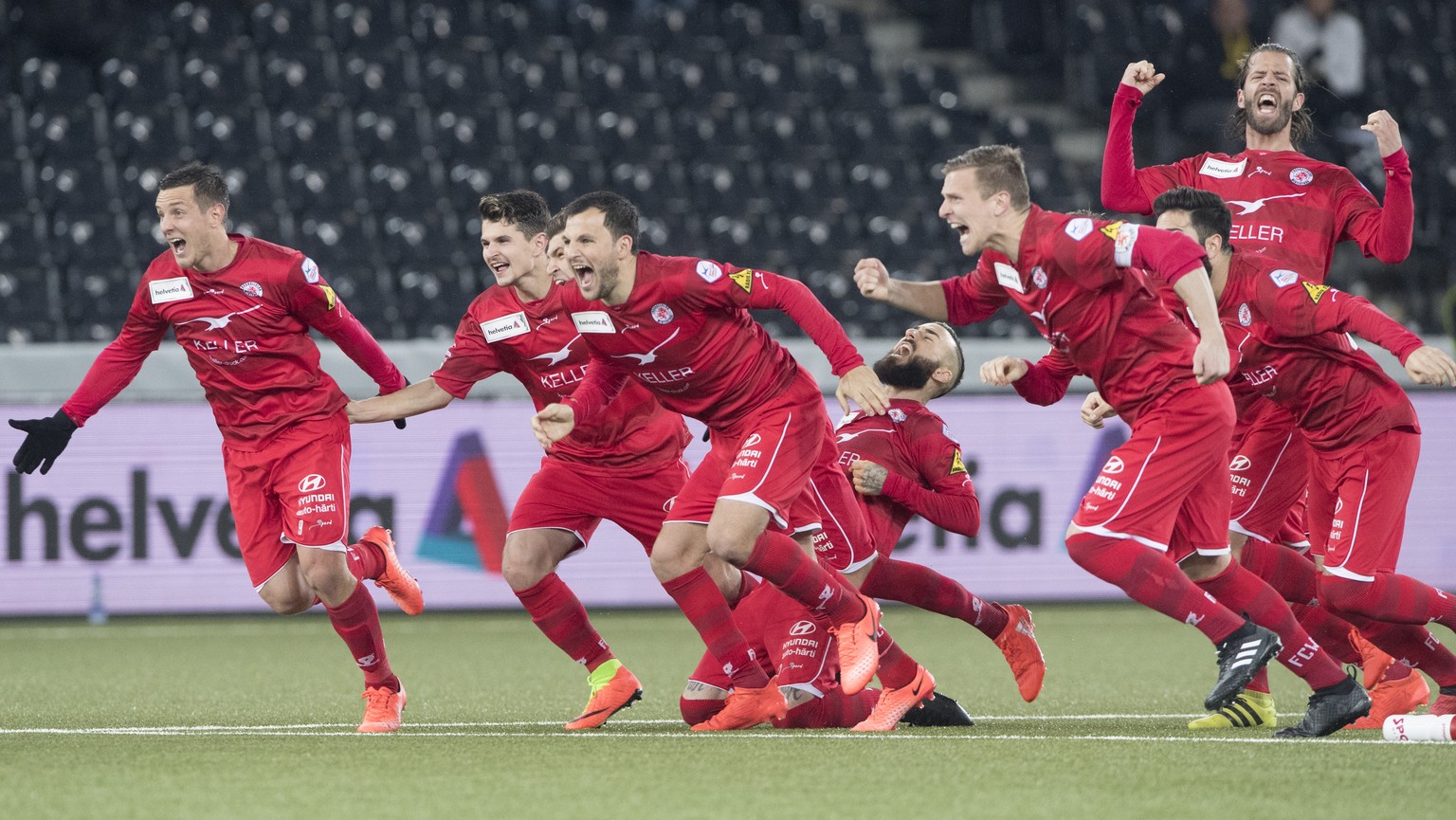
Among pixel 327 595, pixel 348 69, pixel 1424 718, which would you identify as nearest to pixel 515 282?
pixel 327 595

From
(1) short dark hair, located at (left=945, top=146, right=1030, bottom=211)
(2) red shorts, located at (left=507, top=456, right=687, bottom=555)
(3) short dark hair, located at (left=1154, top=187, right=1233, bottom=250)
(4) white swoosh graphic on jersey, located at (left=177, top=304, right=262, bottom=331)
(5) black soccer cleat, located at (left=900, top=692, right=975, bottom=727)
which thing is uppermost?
(1) short dark hair, located at (left=945, top=146, right=1030, bottom=211)

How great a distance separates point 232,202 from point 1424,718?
34.3 feet

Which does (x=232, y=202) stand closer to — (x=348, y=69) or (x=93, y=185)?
(x=93, y=185)

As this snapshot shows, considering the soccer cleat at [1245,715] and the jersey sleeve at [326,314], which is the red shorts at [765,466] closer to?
the jersey sleeve at [326,314]

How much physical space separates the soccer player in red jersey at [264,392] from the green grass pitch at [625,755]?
503mm

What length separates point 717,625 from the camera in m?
6.03

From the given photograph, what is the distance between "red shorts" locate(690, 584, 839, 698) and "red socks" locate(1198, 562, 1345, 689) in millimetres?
1338

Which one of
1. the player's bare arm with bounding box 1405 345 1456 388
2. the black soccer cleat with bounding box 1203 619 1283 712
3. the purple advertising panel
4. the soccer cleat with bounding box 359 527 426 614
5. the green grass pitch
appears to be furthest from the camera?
the purple advertising panel

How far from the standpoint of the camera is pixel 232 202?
44.3 ft

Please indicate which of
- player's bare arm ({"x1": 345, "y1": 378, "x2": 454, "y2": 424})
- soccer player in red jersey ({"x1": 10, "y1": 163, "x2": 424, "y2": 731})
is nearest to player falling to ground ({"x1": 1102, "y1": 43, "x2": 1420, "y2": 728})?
player's bare arm ({"x1": 345, "y1": 378, "x2": 454, "y2": 424})

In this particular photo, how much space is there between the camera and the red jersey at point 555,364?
650cm

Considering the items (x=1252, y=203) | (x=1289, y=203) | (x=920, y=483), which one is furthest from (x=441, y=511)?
(x=1289, y=203)

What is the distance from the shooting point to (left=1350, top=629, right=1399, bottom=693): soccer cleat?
6395 millimetres

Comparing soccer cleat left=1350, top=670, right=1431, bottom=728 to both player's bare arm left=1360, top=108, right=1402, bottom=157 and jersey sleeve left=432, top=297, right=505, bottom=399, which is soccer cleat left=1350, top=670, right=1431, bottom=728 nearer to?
player's bare arm left=1360, top=108, right=1402, bottom=157
